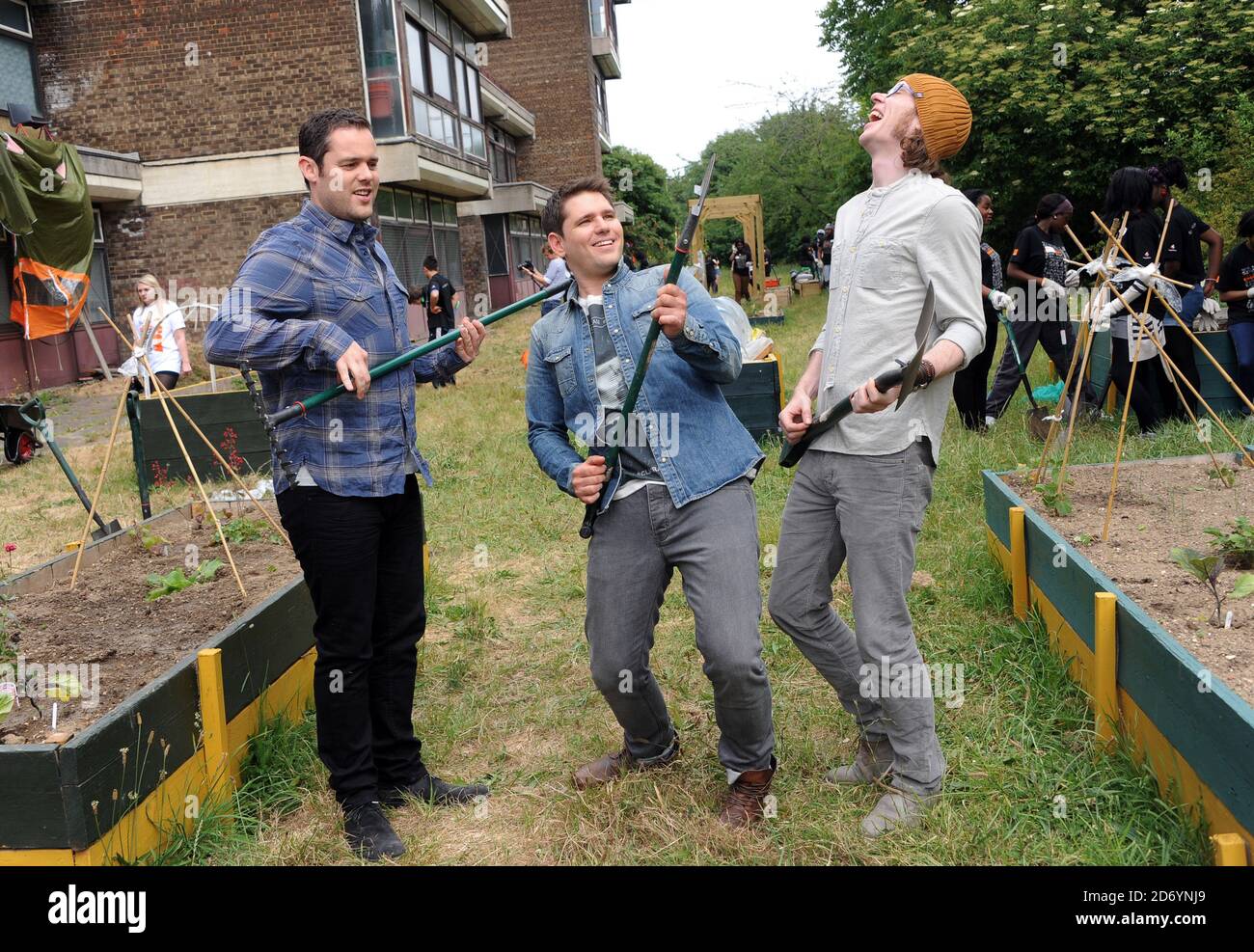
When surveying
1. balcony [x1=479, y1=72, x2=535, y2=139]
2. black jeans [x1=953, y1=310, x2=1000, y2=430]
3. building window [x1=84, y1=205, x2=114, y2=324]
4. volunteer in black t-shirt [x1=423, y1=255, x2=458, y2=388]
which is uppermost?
balcony [x1=479, y1=72, x2=535, y2=139]

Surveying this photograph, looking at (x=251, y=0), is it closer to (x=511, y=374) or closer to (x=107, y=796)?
(x=511, y=374)

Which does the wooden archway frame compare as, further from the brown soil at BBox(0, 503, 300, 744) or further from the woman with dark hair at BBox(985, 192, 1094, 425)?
the brown soil at BBox(0, 503, 300, 744)

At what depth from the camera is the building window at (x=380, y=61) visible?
1803 cm

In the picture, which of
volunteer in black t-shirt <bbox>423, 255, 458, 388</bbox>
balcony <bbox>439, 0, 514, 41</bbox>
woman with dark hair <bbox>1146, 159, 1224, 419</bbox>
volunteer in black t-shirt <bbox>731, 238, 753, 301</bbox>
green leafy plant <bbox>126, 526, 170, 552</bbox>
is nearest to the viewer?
green leafy plant <bbox>126, 526, 170, 552</bbox>

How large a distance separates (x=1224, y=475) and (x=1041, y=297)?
367cm

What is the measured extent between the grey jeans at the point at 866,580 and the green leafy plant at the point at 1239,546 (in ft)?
→ 5.38

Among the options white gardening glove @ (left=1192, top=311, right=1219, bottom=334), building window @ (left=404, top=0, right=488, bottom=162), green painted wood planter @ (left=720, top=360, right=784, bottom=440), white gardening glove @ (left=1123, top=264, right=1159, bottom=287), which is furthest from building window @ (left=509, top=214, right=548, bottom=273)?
white gardening glove @ (left=1123, top=264, right=1159, bottom=287)

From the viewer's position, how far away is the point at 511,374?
1681 cm

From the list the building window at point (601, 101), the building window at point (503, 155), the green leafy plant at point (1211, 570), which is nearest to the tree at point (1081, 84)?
the green leafy plant at point (1211, 570)

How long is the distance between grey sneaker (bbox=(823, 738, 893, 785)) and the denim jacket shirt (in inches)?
39.1

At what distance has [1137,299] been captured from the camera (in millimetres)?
7723

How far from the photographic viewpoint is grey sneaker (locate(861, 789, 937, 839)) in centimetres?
321

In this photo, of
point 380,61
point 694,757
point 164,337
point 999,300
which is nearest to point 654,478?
point 694,757

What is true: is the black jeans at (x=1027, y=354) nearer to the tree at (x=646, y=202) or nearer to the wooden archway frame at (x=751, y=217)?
the wooden archway frame at (x=751, y=217)
